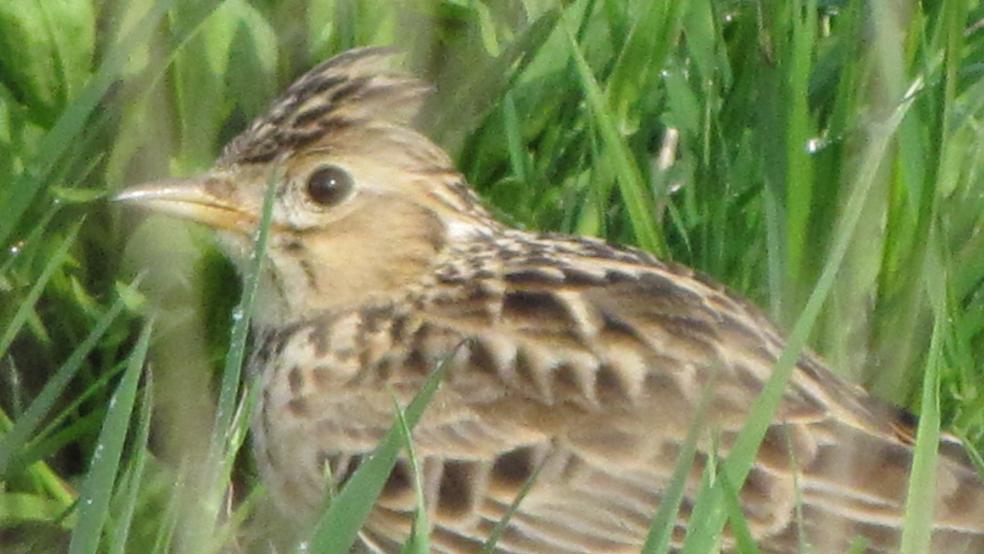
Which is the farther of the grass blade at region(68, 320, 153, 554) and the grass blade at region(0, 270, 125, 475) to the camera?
the grass blade at region(0, 270, 125, 475)

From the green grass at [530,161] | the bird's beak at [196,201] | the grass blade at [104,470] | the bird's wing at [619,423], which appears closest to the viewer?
the grass blade at [104,470]

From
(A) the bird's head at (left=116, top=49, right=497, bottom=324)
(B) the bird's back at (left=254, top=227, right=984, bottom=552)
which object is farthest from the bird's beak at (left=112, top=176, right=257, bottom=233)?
(B) the bird's back at (left=254, top=227, right=984, bottom=552)

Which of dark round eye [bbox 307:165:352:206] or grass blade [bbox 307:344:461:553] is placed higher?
dark round eye [bbox 307:165:352:206]

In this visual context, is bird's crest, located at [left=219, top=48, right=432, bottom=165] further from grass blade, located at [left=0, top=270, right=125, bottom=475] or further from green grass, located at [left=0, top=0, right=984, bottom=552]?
A: grass blade, located at [left=0, top=270, right=125, bottom=475]

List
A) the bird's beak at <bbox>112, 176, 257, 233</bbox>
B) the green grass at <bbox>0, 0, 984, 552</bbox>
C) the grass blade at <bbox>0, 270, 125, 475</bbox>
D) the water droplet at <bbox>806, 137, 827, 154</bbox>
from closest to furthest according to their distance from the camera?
the grass blade at <bbox>0, 270, 125, 475</bbox>
the bird's beak at <bbox>112, 176, 257, 233</bbox>
the green grass at <bbox>0, 0, 984, 552</bbox>
the water droplet at <bbox>806, 137, 827, 154</bbox>

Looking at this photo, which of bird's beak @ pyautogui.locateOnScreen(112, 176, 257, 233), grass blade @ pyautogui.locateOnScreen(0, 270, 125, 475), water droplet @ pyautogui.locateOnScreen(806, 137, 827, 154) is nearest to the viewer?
grass blade @ pyautogui.locateOnScreen(0, 270, 125, 475)

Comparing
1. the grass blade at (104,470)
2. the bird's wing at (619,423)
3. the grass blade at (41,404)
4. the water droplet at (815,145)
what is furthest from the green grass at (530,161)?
the grass blade at (104,470)


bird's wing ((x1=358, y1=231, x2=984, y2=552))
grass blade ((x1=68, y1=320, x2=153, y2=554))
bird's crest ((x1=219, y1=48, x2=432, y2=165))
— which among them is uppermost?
bird's crest ((x1=219, y1=48, x2=432, y2=165))

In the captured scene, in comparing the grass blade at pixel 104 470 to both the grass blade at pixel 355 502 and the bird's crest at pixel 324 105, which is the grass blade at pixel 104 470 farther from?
the bird's crest at pixel 324 105

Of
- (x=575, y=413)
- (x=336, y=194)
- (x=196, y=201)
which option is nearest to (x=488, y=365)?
(x=575, y=413)
